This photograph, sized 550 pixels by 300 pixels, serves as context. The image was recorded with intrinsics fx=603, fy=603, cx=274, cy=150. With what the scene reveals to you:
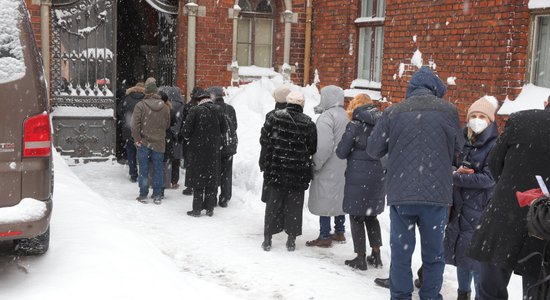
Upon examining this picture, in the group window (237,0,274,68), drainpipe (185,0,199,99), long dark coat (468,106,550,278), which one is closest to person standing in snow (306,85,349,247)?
long dark coat (468,106,550,278)

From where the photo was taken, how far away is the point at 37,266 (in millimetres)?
4688

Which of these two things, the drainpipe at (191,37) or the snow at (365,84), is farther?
the drainpipe at (191,37)

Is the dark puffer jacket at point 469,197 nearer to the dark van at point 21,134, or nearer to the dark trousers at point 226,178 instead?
the dark van at point 21,134

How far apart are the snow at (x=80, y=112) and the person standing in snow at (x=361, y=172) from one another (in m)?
7.10

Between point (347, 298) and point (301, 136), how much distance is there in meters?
1.95

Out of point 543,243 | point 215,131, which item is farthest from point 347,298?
point 215,131

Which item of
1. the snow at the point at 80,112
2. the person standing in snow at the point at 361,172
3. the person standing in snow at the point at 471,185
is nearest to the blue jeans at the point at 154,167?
the snow at the point at 80,112

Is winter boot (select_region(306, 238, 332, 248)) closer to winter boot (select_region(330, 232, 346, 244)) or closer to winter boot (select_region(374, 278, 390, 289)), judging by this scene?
winter boot (select_region(330, 232, 346, 244))

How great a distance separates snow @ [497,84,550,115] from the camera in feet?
23.5

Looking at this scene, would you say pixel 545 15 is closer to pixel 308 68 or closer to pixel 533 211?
pixel 533 211

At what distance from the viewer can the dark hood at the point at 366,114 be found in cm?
597

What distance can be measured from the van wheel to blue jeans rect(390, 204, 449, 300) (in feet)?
9.15

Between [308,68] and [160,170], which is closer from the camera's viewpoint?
[160,170]

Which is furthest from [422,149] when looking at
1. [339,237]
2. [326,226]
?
[339,237]
